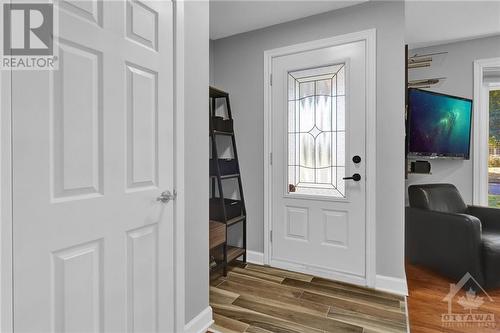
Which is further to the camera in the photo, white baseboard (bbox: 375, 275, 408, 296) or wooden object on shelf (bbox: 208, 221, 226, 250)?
wooden object on shelf (bbox: 208, 221, 226, 250)

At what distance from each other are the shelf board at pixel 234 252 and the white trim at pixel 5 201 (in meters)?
1.93

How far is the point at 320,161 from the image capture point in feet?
8.59

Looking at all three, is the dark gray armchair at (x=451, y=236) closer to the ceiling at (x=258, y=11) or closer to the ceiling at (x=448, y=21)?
the ceiling at (x=448, y=21)


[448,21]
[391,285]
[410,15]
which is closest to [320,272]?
[391,285]

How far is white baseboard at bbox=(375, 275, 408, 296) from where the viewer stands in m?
2.25

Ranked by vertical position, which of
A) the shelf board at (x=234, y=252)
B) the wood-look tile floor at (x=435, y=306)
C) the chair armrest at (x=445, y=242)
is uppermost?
the chair armrest at (x=445, y=242)

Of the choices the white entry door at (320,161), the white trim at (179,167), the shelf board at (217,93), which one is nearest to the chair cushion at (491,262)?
the white entry door at (320,161)

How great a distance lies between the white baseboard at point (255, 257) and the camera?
288 cm

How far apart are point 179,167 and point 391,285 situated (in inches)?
77.9

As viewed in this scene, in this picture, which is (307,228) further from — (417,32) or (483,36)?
(483,36)

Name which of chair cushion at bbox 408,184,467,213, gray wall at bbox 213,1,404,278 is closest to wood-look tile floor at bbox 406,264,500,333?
gray wall at bbox 213,1,404,278

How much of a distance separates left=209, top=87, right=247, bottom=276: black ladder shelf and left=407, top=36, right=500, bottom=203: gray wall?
230 cm

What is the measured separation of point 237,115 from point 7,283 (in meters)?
2.39

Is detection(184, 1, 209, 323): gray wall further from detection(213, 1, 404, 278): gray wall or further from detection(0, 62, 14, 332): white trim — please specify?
detection(213, 1, 404, 278): gray wall
